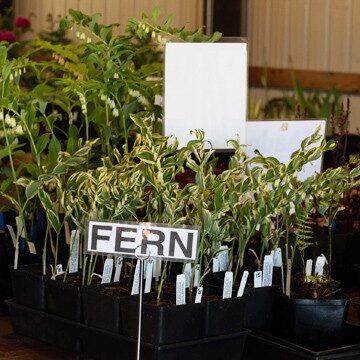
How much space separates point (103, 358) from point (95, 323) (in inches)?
3.6

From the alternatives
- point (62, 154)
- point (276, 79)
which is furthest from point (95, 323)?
point (276, 79)

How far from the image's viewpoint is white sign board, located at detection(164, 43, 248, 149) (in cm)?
320

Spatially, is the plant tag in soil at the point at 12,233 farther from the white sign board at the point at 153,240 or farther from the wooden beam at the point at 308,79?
the wooden beam at the point at 308,79

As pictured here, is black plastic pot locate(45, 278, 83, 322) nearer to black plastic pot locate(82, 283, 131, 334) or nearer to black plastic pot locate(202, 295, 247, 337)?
black plastic pot locate(82, 283, 131, 334)

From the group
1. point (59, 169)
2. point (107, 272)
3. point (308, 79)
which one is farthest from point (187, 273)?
point (308, 79)

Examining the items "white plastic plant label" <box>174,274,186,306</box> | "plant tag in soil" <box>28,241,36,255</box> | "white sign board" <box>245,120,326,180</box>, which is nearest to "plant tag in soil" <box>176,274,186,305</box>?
"white plastic plant label" <box>174,274,186,306</box>

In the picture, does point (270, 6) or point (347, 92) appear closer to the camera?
point (347, 92)

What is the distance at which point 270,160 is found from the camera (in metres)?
2.80

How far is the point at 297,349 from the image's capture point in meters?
2.51

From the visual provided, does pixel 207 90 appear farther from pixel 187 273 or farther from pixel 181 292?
pixel 181 292

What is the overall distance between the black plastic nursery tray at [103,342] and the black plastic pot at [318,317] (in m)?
0.16

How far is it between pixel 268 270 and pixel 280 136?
0.83 metres

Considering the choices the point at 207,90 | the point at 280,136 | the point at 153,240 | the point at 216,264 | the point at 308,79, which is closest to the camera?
the point at 153,240

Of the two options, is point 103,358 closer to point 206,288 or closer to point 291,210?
point 206,288
